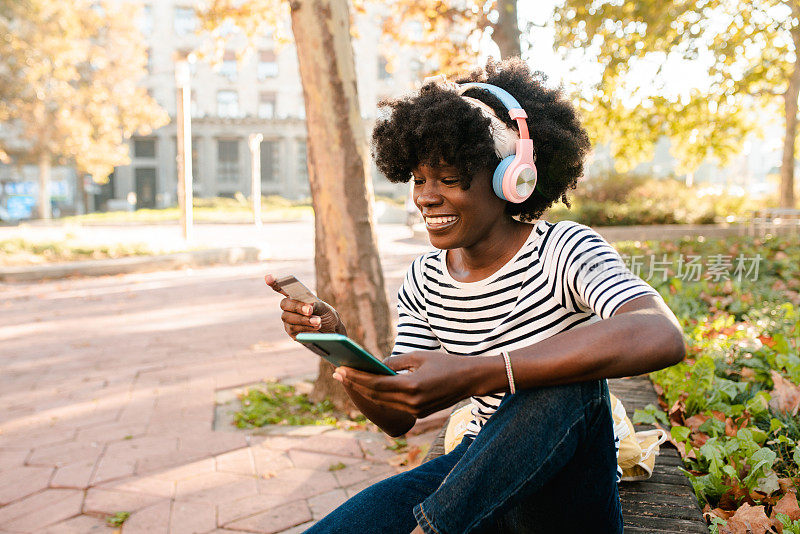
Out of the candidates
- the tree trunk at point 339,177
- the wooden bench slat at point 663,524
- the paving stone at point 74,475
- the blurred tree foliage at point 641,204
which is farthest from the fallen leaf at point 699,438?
the blurred tree foliage at point 641,204

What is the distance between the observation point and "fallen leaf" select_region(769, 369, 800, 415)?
8.82ft

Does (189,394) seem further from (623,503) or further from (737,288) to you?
(737,288)

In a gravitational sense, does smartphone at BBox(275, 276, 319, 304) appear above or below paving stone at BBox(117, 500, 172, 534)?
above

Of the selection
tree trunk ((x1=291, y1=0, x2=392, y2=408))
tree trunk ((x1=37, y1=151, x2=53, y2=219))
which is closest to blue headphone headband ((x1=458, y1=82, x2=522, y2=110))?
tree trunk ((x1=291, y1=0, x2=392, y2=408))

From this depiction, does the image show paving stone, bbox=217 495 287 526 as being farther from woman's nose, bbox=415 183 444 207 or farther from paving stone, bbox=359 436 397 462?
woman's nose, bbox=415 183 444 207


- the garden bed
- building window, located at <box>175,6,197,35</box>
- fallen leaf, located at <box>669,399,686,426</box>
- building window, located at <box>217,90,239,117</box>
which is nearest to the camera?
the garden bed

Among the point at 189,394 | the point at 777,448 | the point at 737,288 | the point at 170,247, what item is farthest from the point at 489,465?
the point at 170,247

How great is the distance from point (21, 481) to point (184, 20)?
40.8m

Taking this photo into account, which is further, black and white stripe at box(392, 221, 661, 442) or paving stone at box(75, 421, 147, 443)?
paving stone at box(75, 421, 147, 443)

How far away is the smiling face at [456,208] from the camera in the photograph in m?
1.85

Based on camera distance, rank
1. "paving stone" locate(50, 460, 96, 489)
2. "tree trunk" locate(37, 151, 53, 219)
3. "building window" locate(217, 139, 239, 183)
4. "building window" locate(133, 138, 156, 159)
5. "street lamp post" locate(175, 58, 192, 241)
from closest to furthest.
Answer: "paving stone" locate(50, 460, 96, 489) → "street lamp post" locate(175, 58, 192, 241) → "tree trunk" locate(37, 151, 53, 219) → "building window" locate(133, 138, 156, 159) → "building window" locate(217, 139, 239, 183)

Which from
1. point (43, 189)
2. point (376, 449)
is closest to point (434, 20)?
point (376, 449)

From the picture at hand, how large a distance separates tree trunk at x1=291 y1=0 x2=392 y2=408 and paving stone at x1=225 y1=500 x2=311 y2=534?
4.29 feet

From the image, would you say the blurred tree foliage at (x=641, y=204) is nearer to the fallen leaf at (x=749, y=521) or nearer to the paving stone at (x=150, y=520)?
the paving stone at (x=150, y=520)
